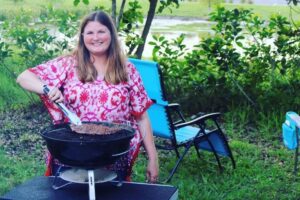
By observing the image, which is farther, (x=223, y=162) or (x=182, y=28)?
(x=182, y=28)

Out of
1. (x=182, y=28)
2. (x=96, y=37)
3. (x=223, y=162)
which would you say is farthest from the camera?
(x=182, y=28)

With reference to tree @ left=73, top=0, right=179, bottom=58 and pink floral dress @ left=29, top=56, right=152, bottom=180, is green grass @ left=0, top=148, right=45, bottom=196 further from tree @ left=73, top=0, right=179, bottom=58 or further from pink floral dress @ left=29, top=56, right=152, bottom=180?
tree @ left=73, top=0, right=179, bottom=58

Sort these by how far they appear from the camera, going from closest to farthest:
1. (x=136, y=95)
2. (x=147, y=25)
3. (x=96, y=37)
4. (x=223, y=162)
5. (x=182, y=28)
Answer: (x=96, y=37), (x=136, y=95), (x=223, y=162), (x=147, y=25), (x=182, y=28)

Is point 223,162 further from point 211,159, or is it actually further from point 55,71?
point 55,71

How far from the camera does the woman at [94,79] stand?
2.96 m

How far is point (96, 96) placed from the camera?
9.70ft

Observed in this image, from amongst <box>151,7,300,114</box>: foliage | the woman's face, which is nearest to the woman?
the woman's face

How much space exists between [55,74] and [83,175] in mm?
588

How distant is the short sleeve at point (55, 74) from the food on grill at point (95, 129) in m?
0.34

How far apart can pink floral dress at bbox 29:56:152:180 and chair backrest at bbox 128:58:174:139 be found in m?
1.40

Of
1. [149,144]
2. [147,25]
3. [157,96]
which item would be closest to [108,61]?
[149,144]

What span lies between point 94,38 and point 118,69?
0.19 metres

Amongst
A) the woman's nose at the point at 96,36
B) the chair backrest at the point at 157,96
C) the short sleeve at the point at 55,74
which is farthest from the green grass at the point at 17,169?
the woman's nose at the point at 96,36

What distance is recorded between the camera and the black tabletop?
258 centimetres
